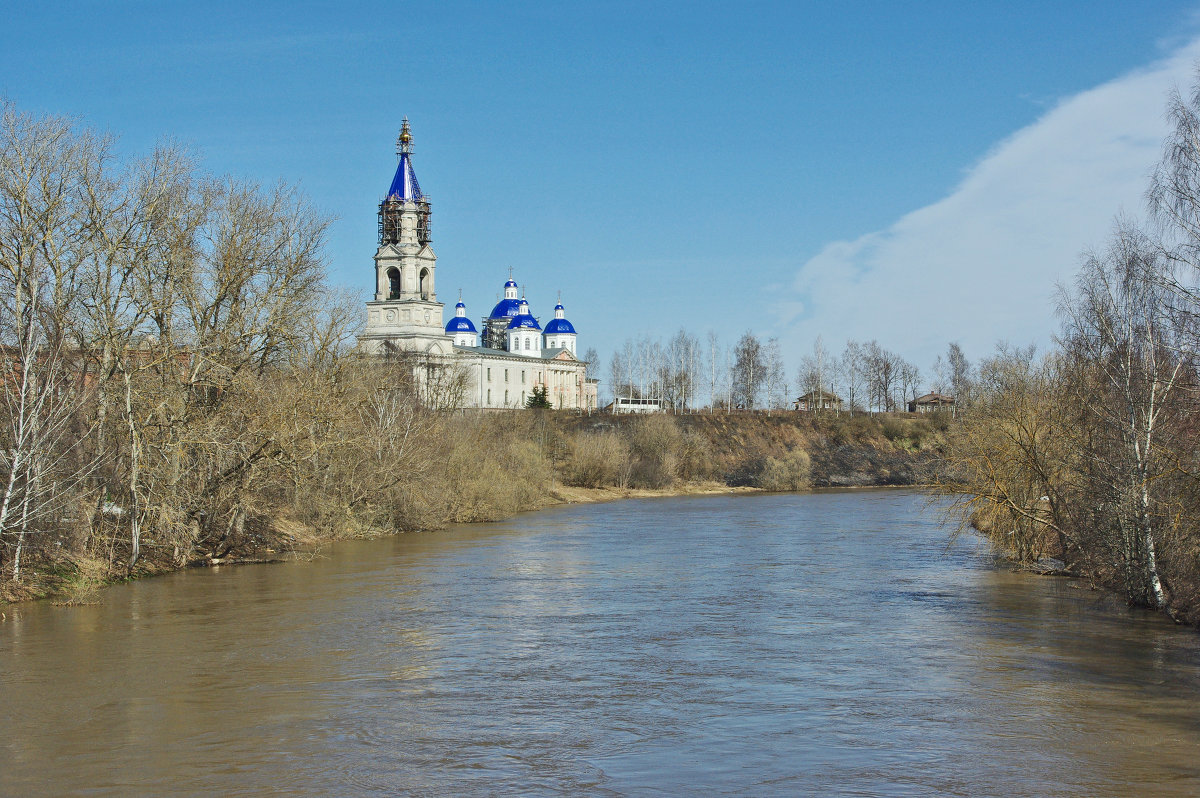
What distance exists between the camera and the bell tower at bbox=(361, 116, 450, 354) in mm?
106312

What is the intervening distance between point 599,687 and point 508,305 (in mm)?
123878

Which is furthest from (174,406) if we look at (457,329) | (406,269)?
(457,329)

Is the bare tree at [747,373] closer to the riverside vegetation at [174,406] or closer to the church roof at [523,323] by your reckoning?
the church roof at [523,323]

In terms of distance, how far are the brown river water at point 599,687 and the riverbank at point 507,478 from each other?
7.10ft

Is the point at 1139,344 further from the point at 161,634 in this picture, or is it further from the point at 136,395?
the point at 136,395

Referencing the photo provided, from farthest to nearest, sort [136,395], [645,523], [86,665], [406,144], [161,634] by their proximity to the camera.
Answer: [406,144] → [645,523] → [136,395] → [161,634] → [86,665]

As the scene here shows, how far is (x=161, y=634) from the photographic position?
66.6 feet

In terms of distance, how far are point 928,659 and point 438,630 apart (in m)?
9.26

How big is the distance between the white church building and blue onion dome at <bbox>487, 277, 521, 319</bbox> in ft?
0.43

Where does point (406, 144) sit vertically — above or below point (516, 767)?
above

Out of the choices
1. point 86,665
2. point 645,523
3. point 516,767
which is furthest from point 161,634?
point 645,523

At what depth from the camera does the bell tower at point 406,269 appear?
106 meters

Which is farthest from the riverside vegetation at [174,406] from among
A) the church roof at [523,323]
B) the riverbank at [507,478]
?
the church roof at [523,323]

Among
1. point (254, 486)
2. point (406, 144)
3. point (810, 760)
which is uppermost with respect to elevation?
point (406, 144)
